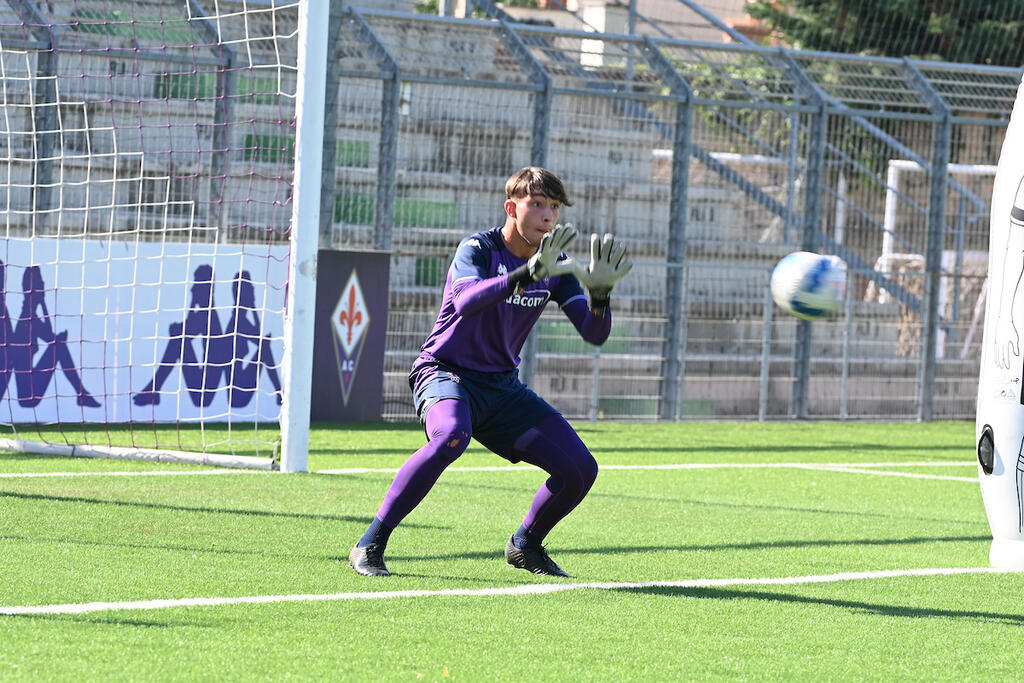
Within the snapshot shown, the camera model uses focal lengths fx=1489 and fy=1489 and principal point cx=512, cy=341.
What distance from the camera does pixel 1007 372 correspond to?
7453 millimetres

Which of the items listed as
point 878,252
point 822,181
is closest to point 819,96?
point 822,181

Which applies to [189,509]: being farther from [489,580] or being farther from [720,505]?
[720,505]

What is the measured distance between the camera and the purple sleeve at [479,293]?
19.9 feet

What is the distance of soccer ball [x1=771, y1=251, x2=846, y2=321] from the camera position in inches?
338

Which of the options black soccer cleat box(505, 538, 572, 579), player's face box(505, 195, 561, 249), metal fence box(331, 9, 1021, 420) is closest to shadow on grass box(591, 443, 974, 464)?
metal fence box(331, 9, 1021, 420)

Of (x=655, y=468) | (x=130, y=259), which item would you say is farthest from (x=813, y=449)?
(x=130, y=259)

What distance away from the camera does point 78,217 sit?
1487 centimetres

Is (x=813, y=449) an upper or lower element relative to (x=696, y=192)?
lower

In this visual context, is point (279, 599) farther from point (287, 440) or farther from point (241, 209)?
point (241, 209)

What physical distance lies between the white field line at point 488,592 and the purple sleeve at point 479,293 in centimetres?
119

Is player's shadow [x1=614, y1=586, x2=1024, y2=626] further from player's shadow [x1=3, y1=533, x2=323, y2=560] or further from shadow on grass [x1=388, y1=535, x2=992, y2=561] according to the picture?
player's shadow [x1=3, y1=533, x2=323, y2=560]

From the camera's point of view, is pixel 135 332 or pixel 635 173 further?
pixel 635 173

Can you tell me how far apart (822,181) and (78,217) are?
8738mm

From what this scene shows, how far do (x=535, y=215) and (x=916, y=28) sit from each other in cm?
2063
